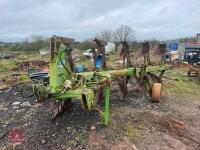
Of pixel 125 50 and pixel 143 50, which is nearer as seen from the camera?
pixel 125 50

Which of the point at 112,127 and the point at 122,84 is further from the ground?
the point at 122,84

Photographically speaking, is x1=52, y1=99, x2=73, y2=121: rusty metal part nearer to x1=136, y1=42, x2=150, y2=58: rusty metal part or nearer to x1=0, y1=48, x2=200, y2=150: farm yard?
x1=0, y1=48, x2=200, y2=150: farm yard

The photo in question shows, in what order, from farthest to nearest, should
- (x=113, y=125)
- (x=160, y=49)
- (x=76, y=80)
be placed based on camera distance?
(x=160, y=49) < (x=113, y=125) < (x=76, y=80)

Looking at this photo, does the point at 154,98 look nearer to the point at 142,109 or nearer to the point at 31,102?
the point at 142,109

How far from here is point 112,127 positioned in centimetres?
500

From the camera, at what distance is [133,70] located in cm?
→ 658

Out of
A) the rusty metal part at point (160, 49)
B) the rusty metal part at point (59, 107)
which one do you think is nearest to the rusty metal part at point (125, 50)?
the rusty metal part at point (160, 49)

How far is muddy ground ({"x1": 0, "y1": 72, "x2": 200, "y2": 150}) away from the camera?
445 centimetres

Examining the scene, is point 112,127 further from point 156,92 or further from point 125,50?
point 125,50

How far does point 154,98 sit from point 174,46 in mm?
16318

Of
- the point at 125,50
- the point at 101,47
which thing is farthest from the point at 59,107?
the point at 125,50

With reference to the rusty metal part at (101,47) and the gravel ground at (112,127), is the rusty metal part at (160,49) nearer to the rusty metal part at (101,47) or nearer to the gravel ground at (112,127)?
the gravel ground at (112,127)

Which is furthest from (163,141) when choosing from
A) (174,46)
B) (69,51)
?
(174,46)

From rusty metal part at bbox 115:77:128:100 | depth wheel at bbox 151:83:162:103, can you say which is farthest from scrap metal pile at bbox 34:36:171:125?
rusty metal part at bbox 115:77:128:100
